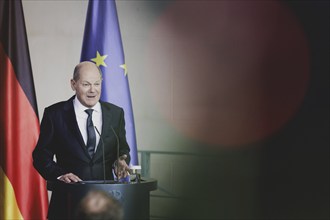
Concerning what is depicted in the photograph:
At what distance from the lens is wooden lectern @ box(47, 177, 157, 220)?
2.27 metres

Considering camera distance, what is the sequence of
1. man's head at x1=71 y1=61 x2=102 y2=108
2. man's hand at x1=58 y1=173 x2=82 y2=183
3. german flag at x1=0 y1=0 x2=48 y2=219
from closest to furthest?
man's hand at x1=58 y1=173 x2=82 y2=183, man's head at x1=71 y1=61 x2=102 y2=108, german flag at x1=0 y1=0 x2=48 y2=219

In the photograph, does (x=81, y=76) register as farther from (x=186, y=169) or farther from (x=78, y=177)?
(x=186, y=169)

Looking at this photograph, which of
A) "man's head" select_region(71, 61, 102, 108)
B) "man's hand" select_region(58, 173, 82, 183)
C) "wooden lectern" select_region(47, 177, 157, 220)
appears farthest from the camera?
"man's head" select_region(71, 61, 102, 108)

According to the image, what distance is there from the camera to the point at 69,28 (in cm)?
483

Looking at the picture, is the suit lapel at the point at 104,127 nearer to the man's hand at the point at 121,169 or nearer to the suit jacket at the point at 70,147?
the suit jacket at the point at 70,147

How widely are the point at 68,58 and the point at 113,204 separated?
3.31 m

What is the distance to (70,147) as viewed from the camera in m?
2.63

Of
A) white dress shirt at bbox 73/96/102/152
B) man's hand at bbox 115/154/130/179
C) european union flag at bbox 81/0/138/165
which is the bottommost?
man's hand at bbox 115/154/130/179

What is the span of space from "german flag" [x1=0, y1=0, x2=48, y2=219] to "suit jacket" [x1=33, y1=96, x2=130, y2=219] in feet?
3.24

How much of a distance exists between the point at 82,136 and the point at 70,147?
0.07 meters

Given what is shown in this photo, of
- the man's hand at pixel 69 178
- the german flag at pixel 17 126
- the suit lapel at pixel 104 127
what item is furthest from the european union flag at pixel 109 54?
the man's hand at pixel 69 178

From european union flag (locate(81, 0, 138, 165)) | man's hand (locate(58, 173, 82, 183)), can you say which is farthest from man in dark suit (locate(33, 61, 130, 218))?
european union flag (locate(81, 0, 138, 165))

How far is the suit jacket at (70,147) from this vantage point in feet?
8.58

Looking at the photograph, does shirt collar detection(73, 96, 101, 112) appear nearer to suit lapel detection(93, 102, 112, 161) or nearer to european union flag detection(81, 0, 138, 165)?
suit lapel detection(93, 102, 112, 161)
